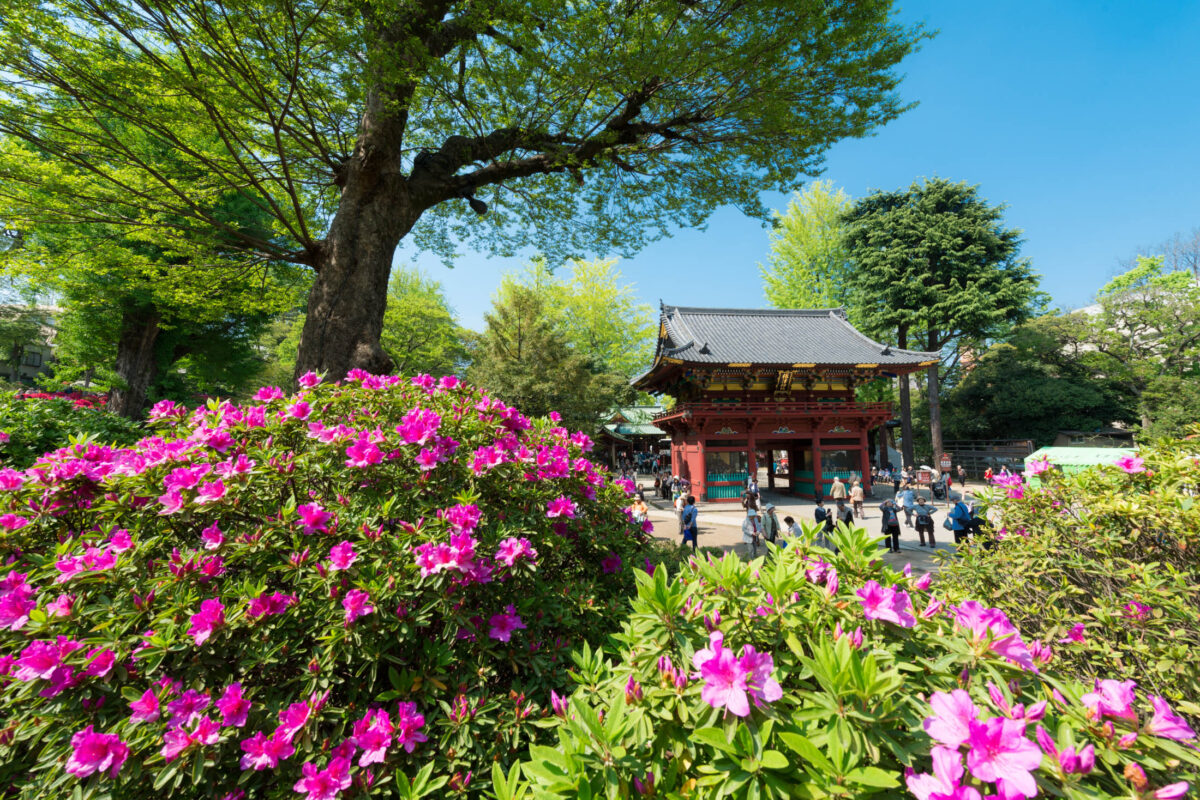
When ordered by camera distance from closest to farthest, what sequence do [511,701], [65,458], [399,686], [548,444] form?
1. [399,686]
2. [511,701]
3. [65,458]
4. [548,444]

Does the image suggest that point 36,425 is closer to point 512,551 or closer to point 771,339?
point 512,551

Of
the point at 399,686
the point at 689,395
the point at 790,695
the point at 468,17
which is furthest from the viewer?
the point at 689,395

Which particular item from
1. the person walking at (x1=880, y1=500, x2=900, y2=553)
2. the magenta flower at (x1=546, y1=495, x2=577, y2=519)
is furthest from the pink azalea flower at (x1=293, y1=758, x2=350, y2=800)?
the person walking at (x1=880, y1=500, x2=900, y2=553)

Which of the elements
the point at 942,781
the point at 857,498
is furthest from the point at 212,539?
the point at 857,498

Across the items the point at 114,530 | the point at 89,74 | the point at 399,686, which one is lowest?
the point at 399,686

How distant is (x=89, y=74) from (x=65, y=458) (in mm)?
4693

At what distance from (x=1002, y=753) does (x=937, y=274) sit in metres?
25.7

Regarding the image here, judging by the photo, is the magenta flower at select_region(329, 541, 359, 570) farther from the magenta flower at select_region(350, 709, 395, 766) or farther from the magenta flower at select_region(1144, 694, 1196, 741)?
the magenta flower at select_region(1144, 694, 1196, 741)

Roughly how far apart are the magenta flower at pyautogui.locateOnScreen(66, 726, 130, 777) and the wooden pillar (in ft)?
54.7

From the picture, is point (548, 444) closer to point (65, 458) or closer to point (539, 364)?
point (65, 458)

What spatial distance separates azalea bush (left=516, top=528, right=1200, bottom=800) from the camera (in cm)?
79

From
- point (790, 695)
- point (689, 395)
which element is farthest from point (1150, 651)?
point (689, 395)

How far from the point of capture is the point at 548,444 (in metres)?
2.72

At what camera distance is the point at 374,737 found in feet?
4.43
